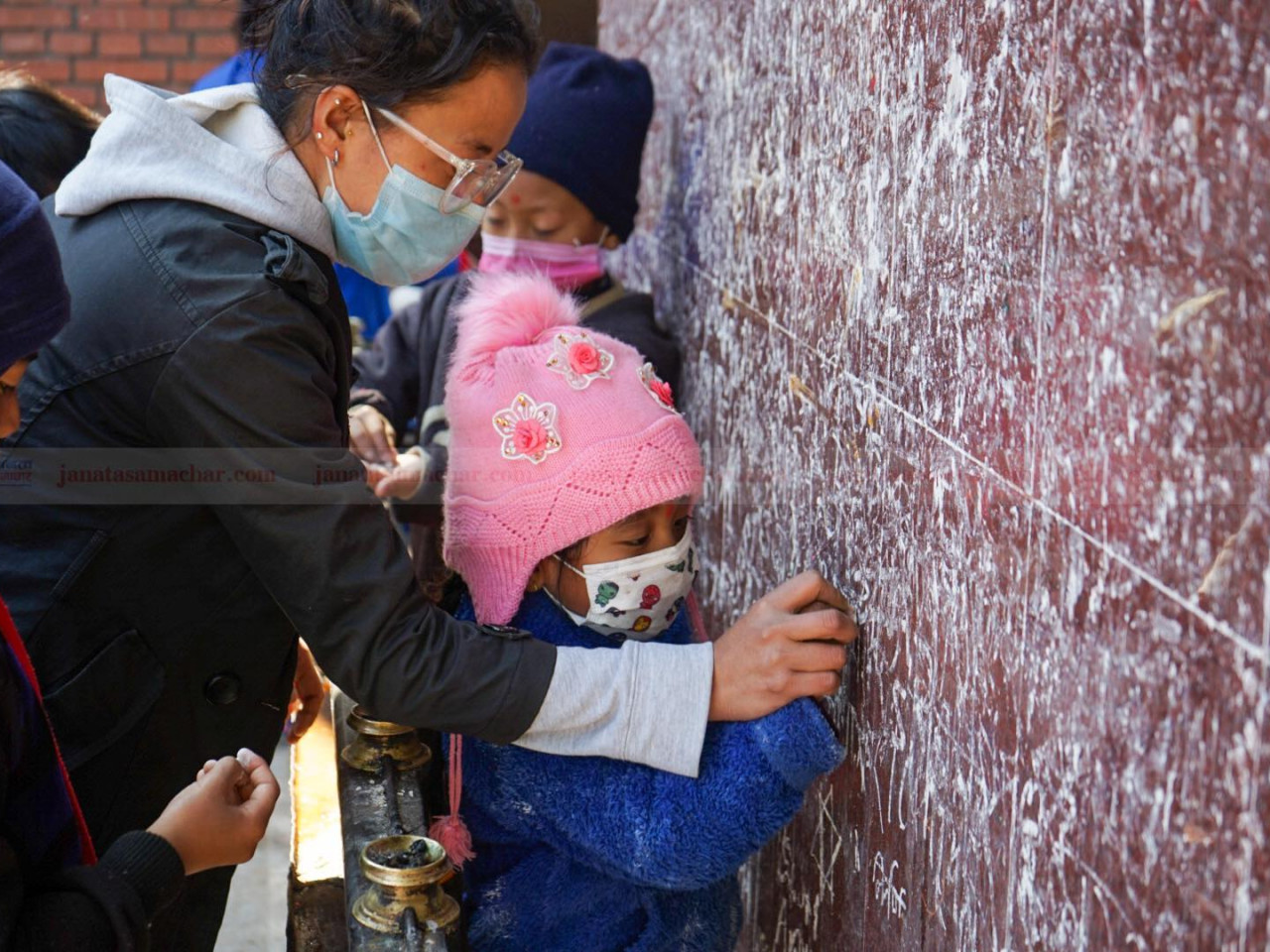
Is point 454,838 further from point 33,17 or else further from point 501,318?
point 33,17

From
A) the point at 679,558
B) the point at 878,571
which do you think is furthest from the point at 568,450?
the point at 878,571

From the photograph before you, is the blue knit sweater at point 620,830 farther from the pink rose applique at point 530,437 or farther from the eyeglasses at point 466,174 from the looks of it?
the eyeglasses at point 466,174

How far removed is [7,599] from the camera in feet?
5.74

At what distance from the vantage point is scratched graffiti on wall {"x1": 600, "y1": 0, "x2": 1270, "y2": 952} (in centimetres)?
85

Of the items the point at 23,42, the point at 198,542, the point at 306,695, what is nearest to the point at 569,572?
the point at 198,542

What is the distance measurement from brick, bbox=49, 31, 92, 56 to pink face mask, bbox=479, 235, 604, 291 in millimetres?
6460

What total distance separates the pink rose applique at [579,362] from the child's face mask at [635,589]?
234 mm

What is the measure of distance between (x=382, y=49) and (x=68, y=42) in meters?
7.81

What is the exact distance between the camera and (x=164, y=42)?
8.61m

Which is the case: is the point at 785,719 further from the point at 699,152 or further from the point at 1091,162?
the point at 699,152

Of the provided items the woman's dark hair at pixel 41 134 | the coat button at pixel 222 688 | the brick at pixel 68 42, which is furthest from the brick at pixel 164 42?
the coat button at pixel 222 688

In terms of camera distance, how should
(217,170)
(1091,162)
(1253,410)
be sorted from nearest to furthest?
(1253,410), (1091,162), (217,170)

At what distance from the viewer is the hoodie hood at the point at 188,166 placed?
1696mm

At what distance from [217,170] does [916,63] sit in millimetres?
839
